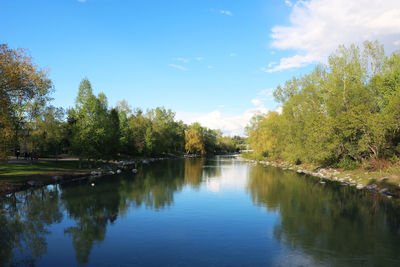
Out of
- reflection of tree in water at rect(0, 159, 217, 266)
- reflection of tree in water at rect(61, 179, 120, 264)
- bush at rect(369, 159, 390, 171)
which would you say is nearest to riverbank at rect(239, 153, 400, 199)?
bush at rect(369, 159, 390, 171)

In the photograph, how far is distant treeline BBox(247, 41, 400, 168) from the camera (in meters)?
42.3

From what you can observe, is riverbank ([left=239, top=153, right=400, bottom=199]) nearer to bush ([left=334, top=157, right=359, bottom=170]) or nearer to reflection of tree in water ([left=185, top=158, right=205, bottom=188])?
bush ([left=334, top=157, right=359, bottom=170])

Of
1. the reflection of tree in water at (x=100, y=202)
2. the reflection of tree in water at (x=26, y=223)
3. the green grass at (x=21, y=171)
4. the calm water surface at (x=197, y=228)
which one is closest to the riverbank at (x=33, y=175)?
the green grass at (x=21, y=171)

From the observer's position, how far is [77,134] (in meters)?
52.3

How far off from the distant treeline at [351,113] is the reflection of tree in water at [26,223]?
4533 cm

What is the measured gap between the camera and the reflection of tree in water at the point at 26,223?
16.5m

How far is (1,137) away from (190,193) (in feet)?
82.2

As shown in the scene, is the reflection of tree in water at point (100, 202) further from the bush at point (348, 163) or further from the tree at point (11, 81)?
the bush at point (348, 163)

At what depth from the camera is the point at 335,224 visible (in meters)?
22.9

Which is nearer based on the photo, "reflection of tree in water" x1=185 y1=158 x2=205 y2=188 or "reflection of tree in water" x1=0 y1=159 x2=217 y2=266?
"reflection of tree in water" x1=0 y1=159 x2=217 y2=266

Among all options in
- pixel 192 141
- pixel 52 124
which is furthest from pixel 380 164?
pixel 192 141

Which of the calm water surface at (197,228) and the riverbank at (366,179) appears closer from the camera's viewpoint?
the calm water surface at (197,228)

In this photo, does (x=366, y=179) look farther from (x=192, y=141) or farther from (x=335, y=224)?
(x=192, y=141)

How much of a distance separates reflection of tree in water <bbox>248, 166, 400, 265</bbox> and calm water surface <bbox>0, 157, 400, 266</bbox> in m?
0.07
